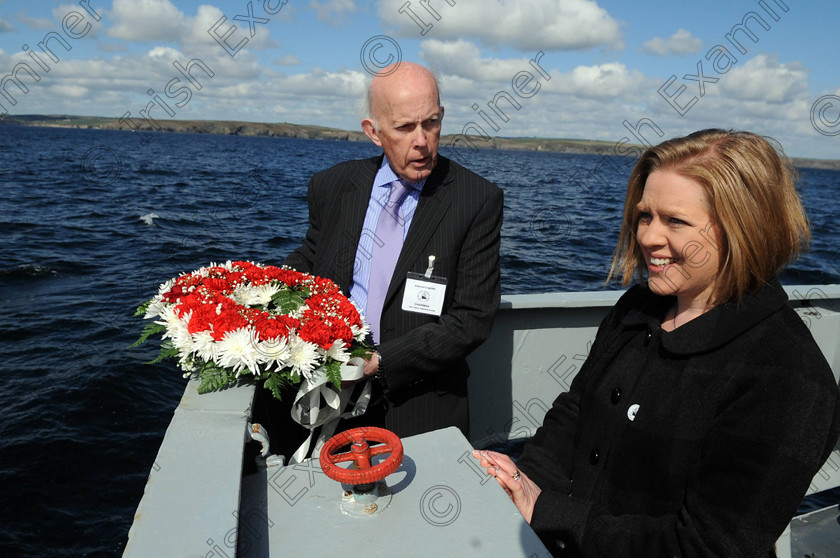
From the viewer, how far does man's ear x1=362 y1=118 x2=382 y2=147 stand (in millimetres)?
2955

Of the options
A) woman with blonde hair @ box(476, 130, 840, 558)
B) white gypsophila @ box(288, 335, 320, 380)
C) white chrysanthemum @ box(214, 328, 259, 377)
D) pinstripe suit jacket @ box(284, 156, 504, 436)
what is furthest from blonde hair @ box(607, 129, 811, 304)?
white chrysanthemum @ box(214, 328, 259, 377)

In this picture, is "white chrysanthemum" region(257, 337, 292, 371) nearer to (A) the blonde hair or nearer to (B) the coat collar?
(B) the coat collar

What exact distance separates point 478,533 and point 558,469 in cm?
79

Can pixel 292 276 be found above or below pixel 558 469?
above

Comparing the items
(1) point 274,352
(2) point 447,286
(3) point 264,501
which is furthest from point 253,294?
(3) point 264,501

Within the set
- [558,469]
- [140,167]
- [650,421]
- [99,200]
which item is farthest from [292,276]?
[140,167]

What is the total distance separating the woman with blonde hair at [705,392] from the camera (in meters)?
1.50

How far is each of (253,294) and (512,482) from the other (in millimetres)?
1208

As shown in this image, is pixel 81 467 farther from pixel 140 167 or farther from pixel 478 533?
pixel 140 167

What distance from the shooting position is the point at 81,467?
6906 millimetres

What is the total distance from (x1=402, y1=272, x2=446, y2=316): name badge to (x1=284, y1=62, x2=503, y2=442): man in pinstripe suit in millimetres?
27

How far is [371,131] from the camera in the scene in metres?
2.99

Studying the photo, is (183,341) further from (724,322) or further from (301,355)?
(724,322)

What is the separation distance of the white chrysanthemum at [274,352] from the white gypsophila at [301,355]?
0.6 inches
